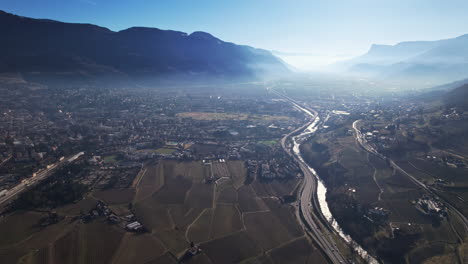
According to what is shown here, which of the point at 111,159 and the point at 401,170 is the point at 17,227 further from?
the point at 401,170

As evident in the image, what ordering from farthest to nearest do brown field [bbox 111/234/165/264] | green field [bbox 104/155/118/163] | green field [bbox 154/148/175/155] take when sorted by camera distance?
green field [bbox 154/148/175/155], green field [bbox 104/155/118/163], brown field [bbox 111/234/165/264]

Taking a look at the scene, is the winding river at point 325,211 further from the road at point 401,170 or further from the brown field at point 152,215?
the brown field at point 152,215

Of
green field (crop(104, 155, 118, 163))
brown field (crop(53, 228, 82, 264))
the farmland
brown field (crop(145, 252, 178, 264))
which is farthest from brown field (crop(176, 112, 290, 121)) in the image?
brown field (crop(145, 252, 178, 264))

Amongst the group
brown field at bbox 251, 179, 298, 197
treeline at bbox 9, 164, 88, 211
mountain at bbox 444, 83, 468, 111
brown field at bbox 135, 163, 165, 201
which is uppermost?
mountain at bbox 444, 83, 468, 111

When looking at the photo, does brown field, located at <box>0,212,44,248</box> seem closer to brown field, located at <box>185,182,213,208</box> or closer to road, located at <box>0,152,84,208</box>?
road, located at <box>0,152,84,208</box>

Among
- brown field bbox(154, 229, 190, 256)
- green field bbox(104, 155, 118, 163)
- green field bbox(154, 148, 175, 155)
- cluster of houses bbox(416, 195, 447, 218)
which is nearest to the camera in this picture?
brown field bbox(154, 229, 190, 256)

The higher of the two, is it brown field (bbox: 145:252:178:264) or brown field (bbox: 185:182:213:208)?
brown field (bbox: 185:182:213:208)

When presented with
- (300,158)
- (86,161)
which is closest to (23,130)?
(86,161)

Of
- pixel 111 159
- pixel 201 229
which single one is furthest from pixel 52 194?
pixel 201 229
